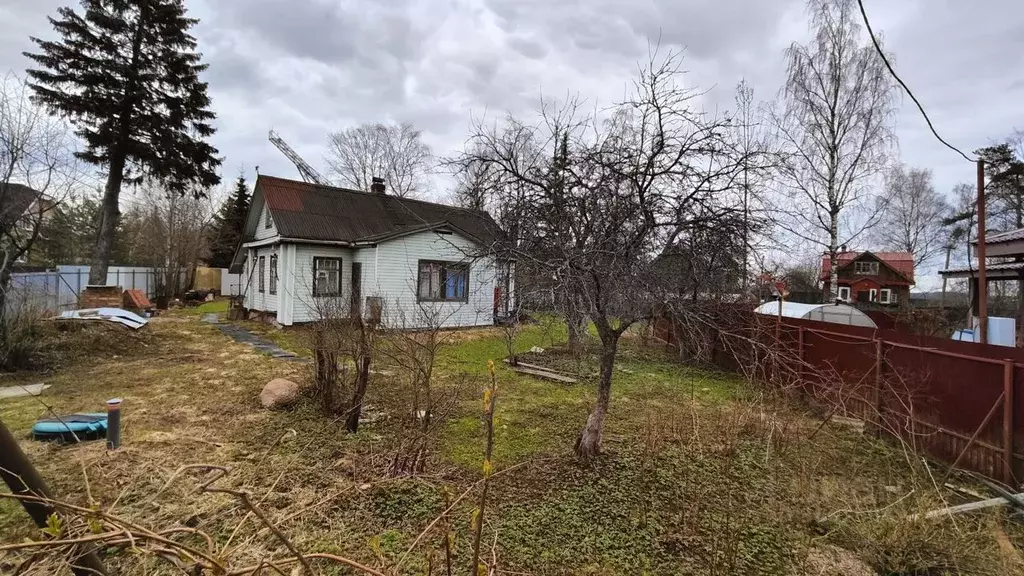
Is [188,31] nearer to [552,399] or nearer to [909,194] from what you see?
[552,399]

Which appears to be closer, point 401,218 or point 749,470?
point 749,470

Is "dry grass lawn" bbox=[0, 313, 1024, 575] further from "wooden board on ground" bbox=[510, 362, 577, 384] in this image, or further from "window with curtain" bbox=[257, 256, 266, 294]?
"window with curtain" bbox=[257, 256, 266, 294]

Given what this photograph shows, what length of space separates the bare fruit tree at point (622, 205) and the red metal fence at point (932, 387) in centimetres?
80

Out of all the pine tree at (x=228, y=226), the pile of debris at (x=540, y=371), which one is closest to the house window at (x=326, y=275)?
the pile of debris at (x=540, y=371)

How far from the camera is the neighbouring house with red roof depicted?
32125mm

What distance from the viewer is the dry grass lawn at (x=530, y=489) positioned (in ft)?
10.0

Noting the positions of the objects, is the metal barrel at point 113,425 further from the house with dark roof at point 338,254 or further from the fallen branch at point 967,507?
the house with dark roof at point 338,254

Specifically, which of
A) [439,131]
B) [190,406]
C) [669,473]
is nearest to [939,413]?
[669,473]

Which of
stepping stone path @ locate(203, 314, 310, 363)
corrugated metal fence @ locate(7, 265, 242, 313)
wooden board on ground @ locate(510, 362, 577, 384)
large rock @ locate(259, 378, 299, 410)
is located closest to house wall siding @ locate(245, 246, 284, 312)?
stepping stone path @ locate(203, 314, 310, 363)

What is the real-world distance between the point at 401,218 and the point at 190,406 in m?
11.6

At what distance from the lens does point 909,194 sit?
2778cm

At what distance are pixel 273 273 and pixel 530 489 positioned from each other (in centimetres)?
1412

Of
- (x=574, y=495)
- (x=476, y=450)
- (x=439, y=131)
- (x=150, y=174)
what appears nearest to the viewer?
(x=574, y=495)

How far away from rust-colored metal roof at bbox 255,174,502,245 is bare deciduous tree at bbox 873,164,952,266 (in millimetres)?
29149
